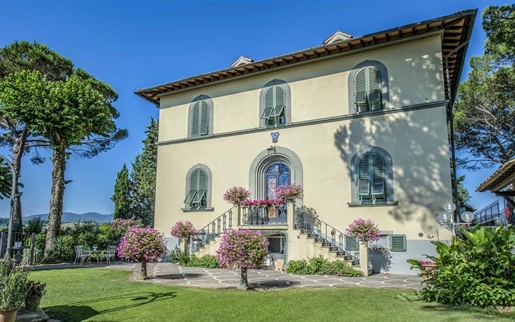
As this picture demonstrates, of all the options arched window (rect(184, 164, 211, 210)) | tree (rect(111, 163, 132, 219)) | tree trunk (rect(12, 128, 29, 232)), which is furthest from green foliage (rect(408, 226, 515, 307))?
tree (rect(111, 163, 132, 219))

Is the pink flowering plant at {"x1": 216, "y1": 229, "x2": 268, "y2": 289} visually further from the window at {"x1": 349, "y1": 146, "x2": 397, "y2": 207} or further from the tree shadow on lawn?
the window at {"x1": 349, "y1": 146, "x2": 397, "y2": 207}

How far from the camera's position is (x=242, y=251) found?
8570mm

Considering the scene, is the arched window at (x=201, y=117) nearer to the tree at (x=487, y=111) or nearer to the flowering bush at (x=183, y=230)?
the flowering bush at (x=183, y=230)

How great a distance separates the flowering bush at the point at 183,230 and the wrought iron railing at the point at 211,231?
47 cm

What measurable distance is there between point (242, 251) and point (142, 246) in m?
3.31

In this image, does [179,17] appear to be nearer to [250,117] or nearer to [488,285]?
[250,117]

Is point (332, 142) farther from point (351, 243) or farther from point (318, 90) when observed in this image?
point (351, 243)

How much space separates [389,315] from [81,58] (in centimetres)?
1969

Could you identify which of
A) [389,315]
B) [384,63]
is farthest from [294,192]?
[389,315]

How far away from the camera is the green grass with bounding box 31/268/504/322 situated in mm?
5836

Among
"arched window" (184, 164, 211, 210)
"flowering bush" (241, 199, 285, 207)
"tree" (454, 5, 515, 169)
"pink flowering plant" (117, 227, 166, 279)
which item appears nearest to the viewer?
"pink flowering plant" (117, 227, 166, 279)

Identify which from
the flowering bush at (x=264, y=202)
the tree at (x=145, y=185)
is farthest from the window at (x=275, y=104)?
the tree at (x=145, y=185)

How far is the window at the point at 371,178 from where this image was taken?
12375 mm

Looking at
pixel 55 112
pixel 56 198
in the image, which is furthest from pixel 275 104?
pixel 56 198
